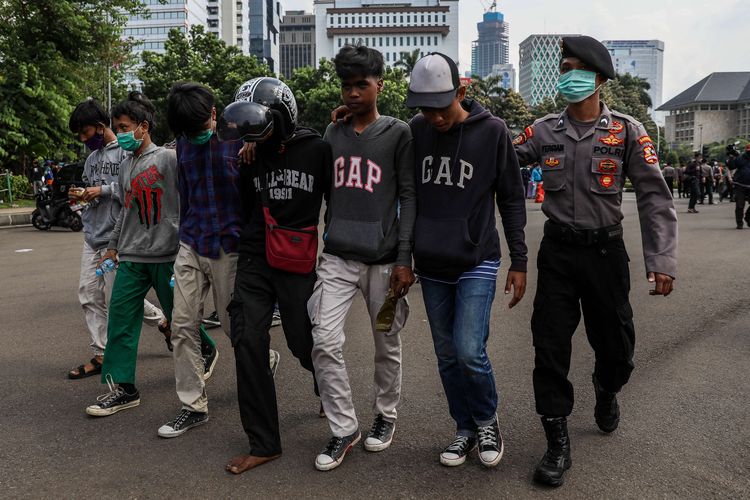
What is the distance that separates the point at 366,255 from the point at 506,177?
0.76 metres

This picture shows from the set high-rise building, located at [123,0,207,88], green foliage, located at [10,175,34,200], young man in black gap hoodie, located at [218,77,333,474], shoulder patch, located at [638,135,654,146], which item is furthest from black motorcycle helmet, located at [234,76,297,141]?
high-rise building, located at [123,0,207,88]

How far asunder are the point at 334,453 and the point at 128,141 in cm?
230

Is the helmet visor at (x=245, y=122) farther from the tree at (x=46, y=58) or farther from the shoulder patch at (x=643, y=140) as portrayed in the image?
the tree at (x=46, y=58)

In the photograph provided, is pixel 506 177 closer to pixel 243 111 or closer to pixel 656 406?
pixel 243 111

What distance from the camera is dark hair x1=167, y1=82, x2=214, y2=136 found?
389cm

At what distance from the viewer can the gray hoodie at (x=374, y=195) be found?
11.8 ft

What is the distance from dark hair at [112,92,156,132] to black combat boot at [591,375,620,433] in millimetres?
3110

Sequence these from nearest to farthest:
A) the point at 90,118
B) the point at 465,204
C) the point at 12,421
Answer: the point at 465,204 → the point at 12,421 → the point at 90,118

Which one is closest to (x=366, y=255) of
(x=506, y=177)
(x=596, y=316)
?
(x=506, y=177)

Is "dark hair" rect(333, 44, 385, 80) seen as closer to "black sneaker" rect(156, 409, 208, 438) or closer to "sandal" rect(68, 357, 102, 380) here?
"black sneaker" rect(156, 409, 208, 438)

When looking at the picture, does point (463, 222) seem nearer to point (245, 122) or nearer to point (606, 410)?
point (245, 122)

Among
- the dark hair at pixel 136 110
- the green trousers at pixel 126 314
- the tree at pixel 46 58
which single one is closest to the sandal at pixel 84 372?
the green trousers at pixel 126 314

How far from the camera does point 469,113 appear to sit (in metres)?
3.57

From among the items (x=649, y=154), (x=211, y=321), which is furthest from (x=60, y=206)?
(x=649, y=154)
